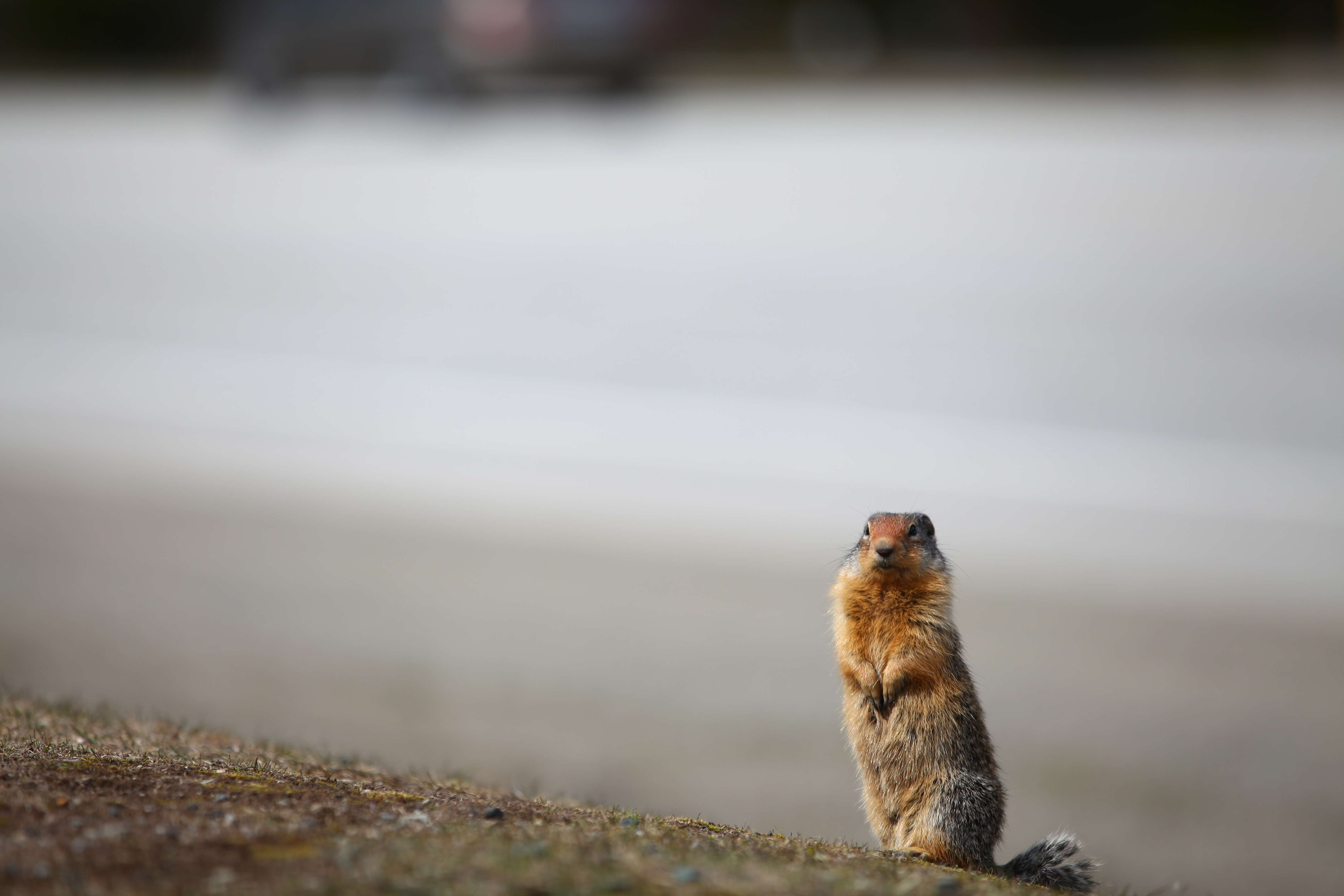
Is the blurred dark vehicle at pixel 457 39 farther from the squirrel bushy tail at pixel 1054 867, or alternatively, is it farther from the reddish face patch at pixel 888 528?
the squirrel bushy tail at pixel 1054 867

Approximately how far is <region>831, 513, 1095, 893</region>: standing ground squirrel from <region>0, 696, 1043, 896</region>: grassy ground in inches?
6.2

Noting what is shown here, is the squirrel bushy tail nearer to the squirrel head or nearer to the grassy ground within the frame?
the grassy ground

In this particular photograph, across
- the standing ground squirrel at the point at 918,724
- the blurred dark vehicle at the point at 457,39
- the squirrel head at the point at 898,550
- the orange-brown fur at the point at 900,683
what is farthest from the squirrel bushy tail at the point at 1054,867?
the blurred dark vehicle at the point at 457,39

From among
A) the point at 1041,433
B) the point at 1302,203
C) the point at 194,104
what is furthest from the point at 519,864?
the point at 194,104

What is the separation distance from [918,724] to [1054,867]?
0.70 metres

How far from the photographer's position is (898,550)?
161 inches

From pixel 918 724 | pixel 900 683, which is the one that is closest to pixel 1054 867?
pixel 918 724

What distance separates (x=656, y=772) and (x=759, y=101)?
2066 cm

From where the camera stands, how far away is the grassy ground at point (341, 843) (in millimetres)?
3094

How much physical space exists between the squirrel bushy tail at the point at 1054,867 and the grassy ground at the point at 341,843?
0.30 m

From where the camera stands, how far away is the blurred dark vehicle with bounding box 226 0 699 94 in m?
23.0

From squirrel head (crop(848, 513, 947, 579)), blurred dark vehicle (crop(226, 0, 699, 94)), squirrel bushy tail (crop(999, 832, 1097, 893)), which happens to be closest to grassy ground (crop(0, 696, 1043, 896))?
squirrel bushy tail (crop(999, 832, 1097, 893))

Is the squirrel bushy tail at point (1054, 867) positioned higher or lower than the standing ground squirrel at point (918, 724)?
lower

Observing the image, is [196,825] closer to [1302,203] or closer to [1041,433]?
[1041,433]
